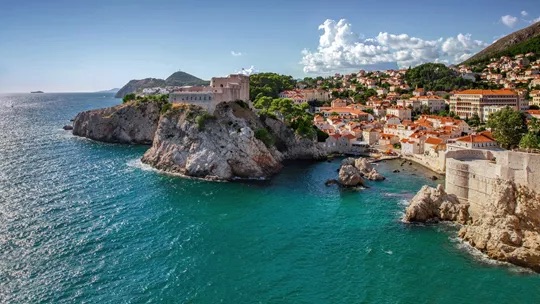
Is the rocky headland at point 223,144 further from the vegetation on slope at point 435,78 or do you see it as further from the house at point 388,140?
the vegetation on slope at point 435,78

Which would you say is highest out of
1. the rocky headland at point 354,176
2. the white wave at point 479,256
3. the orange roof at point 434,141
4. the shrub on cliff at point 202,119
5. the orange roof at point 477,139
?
the shrub on cliff at point 202,119

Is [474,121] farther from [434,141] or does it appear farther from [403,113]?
[434,141]

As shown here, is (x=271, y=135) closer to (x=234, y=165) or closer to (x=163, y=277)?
(x=234, y=165)

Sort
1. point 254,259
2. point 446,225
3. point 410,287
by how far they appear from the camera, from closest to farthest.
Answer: point 410,287 → point 254,259 → point 446,225

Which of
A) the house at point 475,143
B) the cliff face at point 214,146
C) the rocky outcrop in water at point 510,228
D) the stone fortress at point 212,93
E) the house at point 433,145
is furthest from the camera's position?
the stone fortress at point 212,93

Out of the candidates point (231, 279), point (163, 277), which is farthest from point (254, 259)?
point (163, 277)

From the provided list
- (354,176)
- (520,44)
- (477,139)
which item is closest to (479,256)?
(354,176)

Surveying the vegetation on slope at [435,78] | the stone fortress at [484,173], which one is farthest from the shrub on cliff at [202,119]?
the vegetation on slope at [435,78]
